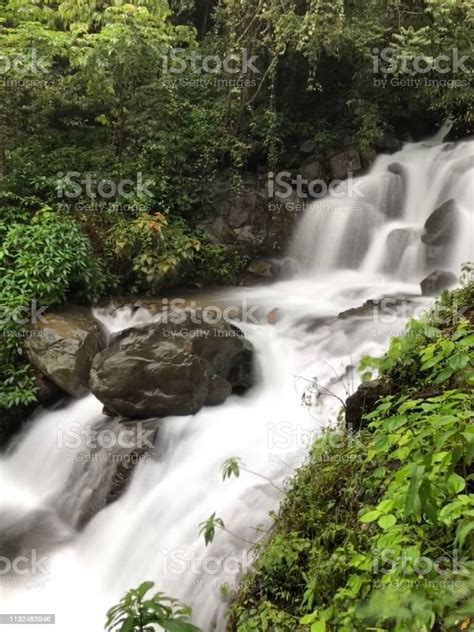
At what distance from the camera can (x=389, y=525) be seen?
219cm

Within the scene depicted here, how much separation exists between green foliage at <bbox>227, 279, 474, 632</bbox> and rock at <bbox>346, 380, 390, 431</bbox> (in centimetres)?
11

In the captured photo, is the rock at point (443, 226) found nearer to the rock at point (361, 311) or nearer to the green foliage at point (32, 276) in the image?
the rock at point (361, 311)

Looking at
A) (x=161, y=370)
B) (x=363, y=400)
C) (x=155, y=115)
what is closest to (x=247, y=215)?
(x=155, y=115)

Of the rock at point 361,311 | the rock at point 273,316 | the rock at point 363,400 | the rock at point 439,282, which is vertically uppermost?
the rock at point 363,400

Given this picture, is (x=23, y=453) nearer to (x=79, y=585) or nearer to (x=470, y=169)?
(x=79, y=585)

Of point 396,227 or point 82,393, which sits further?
point 396,227

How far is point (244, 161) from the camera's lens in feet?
33.2

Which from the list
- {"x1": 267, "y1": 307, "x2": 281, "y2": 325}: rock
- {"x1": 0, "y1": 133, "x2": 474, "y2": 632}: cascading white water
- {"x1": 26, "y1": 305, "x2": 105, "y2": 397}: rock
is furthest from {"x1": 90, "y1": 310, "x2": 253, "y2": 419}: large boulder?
{"x1": 267, "y1": 307, "x2": 281, "y2": 325}: rock

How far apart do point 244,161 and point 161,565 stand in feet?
25.8

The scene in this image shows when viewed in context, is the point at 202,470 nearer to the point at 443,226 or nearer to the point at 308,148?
the point at 443,226

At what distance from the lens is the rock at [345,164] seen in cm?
1012

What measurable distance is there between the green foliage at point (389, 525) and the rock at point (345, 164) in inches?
266

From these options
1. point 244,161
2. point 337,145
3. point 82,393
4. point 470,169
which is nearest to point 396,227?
point 470,169

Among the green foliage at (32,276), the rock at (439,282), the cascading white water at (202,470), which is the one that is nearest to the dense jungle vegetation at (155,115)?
the green foliage at (32,276)
